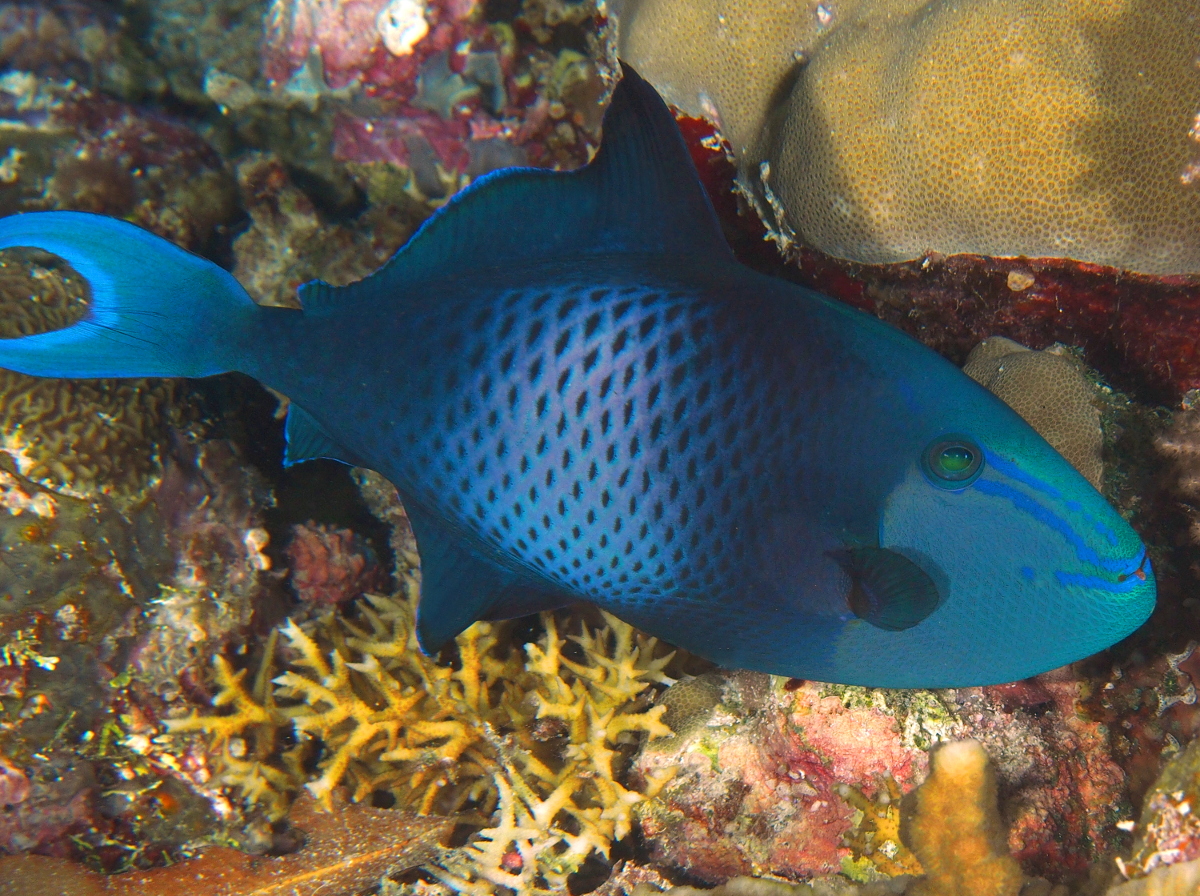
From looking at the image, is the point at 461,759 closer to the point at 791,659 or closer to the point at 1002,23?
the point at 791,659

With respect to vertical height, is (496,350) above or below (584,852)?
above

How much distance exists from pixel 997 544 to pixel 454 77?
3086mm

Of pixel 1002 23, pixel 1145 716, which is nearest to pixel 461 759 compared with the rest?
pixel 1145 716

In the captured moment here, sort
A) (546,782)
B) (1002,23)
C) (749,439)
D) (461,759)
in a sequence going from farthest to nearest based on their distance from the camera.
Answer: (461,759)
(546,782)
(1002,23)
(749,439)

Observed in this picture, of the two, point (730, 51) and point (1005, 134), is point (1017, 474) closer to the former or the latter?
point (1005, 134)

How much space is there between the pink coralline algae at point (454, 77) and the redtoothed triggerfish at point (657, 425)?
77.0 inches

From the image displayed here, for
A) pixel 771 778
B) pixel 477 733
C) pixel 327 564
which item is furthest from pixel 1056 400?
pixel 327 564

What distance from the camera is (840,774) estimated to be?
2.21 m

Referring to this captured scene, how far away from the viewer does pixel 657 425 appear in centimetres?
139

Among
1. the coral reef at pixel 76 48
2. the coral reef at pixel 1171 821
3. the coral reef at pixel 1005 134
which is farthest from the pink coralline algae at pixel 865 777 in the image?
the coral reef at pixel 76 48

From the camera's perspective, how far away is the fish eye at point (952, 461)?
130cm

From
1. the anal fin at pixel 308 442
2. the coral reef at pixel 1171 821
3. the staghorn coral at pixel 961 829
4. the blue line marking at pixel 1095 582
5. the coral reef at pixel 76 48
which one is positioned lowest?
the staghorn coral at pixel 961 829

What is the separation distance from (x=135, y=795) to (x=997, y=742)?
3.08m

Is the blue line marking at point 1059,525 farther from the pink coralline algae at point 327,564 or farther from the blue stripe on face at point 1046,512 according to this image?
the pink coralline algae at point 327,564
